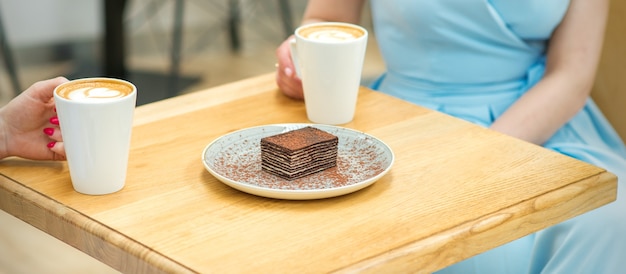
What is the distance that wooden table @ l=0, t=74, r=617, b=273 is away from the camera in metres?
0.92

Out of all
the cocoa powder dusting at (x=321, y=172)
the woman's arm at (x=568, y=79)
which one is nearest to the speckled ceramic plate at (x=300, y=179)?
the cocoa powder dusting at (x=321, y=172)

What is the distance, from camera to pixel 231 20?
4.49 metres

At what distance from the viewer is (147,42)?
4.47 metres

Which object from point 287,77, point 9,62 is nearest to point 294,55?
point 287,77

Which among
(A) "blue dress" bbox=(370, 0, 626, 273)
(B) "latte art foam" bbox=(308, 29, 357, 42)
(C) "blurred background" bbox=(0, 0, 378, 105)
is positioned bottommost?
(C) "blurred background" bbox=(0, 0, 378, 105)

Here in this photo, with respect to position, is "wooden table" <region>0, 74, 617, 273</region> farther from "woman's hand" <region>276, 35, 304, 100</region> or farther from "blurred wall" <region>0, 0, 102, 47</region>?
"blurred wall" <region>0, 0, 102, 47</region>

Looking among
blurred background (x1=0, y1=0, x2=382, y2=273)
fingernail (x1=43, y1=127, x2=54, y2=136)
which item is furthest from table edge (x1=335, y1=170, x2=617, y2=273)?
blurred background (x1=0, y1=0, x2=382, y2=273)

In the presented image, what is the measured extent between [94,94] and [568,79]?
34.1 inches

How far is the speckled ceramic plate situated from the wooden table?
16 mm

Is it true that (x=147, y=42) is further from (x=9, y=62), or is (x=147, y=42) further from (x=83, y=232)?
(x=83, y=232)

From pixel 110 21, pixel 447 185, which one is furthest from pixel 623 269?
pixel 110 21

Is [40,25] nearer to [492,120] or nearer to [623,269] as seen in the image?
[492,120]

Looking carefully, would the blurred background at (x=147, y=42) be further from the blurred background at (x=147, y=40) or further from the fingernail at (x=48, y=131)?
the fingernail at (x=48, y=131)

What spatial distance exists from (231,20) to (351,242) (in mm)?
3653
